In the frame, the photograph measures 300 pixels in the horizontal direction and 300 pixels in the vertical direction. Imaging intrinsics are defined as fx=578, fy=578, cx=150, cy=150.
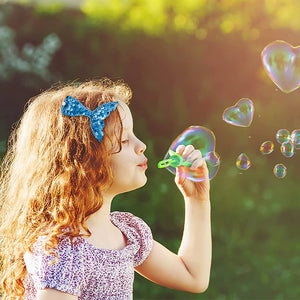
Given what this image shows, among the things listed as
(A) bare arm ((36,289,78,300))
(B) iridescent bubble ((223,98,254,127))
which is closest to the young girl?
(A) bare arm ((36,289,78,300))

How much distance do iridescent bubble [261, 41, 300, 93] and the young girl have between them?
0.83m

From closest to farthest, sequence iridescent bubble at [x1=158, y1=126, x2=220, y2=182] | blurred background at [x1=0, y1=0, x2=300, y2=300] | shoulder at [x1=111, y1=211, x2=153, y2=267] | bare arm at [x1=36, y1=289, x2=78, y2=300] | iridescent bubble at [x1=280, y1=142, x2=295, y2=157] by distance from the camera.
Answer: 1. bare arm at [x1=36, y1=289, x2=78, y2=300]
2. shoulder at [x1=111, y1=211, x2=153, y2=267]
3. iridescent bubble at [x1=158, y1=126, x2=220, y2=182]
4. iridescent bubble at [x1=280, y1=142, x2=295, y2=157]
5. blurred background at [x1=0, y1=0, x2=300, y2=300]

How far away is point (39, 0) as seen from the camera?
395cm

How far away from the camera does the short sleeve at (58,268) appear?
4.56ft

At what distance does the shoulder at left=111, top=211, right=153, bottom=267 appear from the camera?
5.37ft

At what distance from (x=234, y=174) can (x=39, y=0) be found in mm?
1826

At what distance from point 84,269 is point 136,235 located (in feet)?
0.84

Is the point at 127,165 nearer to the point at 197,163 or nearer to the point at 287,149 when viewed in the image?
the point at 197,163

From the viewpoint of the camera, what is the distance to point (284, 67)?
7.88ft

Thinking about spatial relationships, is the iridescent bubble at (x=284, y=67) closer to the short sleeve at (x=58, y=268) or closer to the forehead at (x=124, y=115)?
the forehead at (x=124, y=115)

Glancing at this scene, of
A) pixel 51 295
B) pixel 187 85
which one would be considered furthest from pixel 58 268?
pixel 187 85

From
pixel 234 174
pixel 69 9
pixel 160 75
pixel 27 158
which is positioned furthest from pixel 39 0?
pixel 27 158

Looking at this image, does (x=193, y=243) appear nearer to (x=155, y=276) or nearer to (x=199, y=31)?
(x=155, y=276)

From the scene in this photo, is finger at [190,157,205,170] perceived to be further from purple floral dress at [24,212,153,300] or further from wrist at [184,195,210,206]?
purple floral dress at [24,212,153,300]
